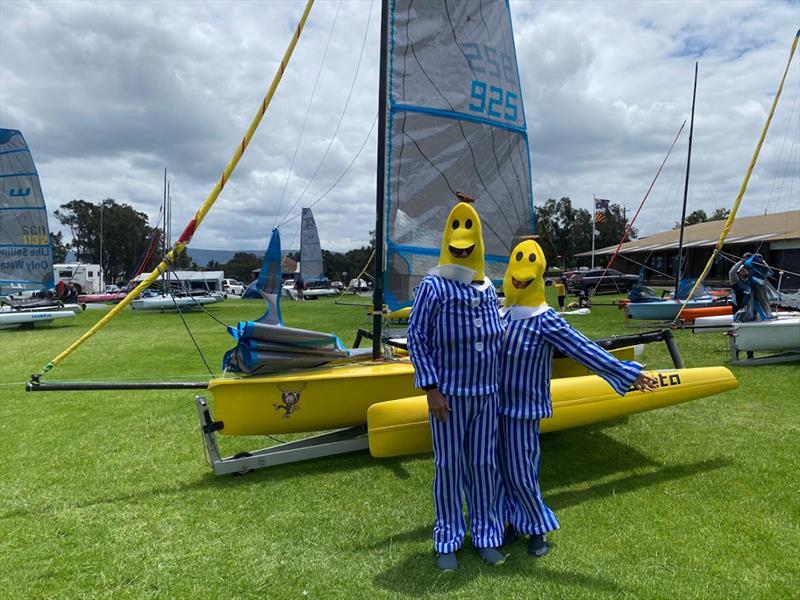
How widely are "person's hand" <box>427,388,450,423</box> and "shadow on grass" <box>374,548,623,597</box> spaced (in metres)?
0.75

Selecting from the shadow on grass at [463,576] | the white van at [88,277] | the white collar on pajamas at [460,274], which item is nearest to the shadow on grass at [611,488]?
the shadow on grass at [463,576]

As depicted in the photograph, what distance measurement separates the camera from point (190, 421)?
545 centimetres

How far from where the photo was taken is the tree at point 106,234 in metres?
53.4

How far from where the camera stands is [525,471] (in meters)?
2.78

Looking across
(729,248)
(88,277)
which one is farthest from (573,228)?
(88,277)

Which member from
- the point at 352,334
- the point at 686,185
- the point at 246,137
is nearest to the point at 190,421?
the point at 246,137

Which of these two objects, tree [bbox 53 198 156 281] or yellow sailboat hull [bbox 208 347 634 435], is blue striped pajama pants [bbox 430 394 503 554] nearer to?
yellow sailboat hull [bbox 208 347 634 435]

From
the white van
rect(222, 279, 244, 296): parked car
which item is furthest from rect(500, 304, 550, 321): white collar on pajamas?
the white van

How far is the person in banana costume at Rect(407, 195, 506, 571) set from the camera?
2.62 meters

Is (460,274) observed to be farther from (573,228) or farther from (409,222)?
(573,228)

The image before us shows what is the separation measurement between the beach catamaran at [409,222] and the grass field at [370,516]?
43 cm

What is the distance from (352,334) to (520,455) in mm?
9845

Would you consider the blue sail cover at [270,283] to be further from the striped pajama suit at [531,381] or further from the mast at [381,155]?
the striped pajama suit at [531,381]

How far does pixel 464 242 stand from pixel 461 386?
27.9 inches
